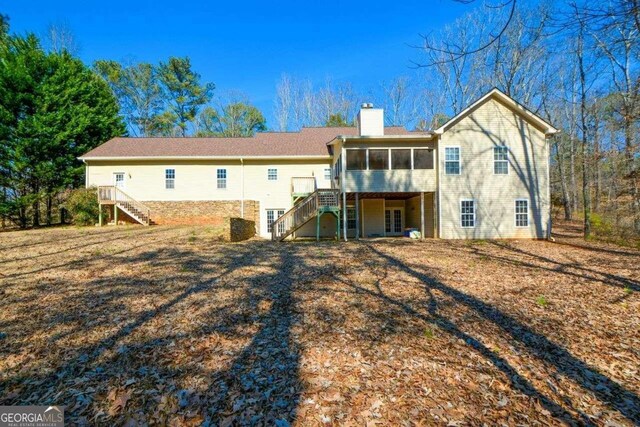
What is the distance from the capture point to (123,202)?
19.5 meters

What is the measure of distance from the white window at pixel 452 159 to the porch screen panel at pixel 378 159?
2928 millimetres

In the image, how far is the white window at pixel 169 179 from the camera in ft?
67.4

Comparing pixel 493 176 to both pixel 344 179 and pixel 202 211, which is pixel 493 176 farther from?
pixel 202 211

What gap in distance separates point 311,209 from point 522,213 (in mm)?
10551

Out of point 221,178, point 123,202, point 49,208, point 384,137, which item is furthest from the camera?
point 49,208

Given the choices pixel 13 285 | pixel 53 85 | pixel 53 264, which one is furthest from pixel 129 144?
pixel 13 285

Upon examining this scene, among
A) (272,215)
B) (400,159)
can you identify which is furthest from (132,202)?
(400,159)

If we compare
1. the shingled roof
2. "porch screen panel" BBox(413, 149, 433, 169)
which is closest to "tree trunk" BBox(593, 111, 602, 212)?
"porch screen panel" BBox(413, 149, 433, 169)

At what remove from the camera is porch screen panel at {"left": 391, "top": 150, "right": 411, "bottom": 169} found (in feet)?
52.7

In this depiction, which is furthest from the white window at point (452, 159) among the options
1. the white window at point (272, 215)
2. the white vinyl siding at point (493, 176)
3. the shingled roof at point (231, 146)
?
the white window at point (272, 215)

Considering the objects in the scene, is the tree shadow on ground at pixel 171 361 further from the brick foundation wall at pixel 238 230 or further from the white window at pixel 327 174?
the white window at pixel 327 174

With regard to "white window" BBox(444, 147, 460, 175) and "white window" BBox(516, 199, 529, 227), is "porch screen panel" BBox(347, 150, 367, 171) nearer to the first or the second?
"white window" BBox(444, 147, 460, 175)

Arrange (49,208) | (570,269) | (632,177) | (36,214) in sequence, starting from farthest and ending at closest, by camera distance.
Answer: (49,208), (36,214), (632,177), (570,269)

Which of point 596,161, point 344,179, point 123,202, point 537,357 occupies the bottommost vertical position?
point 537,357
